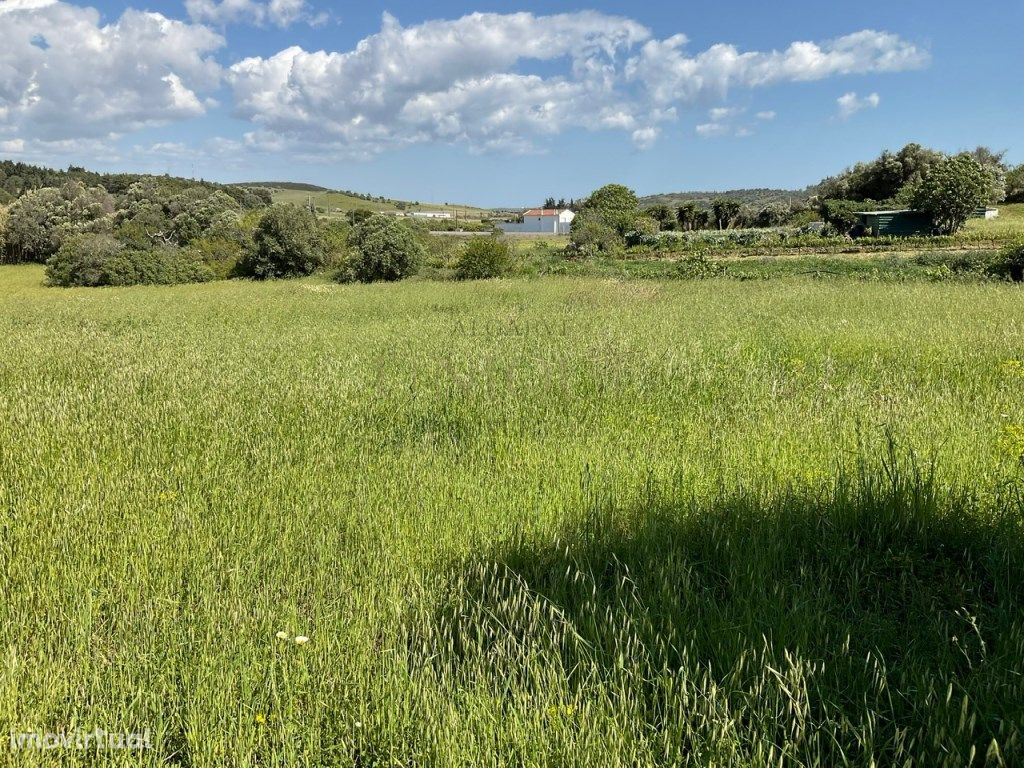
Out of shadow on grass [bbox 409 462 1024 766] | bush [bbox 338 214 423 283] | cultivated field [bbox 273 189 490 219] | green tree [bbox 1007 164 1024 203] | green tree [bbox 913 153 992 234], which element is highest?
cultivated field [bbox 273 189 490 219]

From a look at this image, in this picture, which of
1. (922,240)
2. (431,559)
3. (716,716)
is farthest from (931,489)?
(922,240)

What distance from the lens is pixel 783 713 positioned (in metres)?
2.29

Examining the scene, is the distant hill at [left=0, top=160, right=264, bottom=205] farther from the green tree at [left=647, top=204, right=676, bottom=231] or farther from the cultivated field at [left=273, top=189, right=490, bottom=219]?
the green tree at [left=647, top=204, right=676, bottom=231]

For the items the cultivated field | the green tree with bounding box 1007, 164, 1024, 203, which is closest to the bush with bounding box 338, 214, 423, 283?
the green tree with bounding box 1007, 164, 1024, 203

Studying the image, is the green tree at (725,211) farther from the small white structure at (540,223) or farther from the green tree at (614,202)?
Answer: the small white structure at (540,223)

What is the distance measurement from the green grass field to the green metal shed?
43.9 meters

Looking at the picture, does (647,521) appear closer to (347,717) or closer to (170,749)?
(347,717)

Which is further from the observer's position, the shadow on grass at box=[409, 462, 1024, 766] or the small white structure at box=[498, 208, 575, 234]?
the small white structure at box=[498, 208, 575, 234]

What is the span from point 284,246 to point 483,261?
15.2m

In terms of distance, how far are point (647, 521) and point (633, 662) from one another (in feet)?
4.97

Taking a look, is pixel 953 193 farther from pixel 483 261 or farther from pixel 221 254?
pixel 221 254

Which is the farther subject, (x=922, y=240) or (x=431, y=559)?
(x=922, y=240)

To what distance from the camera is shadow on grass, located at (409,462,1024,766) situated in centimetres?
219

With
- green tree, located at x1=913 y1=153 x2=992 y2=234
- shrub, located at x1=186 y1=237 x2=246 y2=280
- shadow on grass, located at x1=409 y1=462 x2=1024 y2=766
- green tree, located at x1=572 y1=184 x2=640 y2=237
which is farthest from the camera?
green tree, located at x1=572 y1=184 x2=640 y2=237
